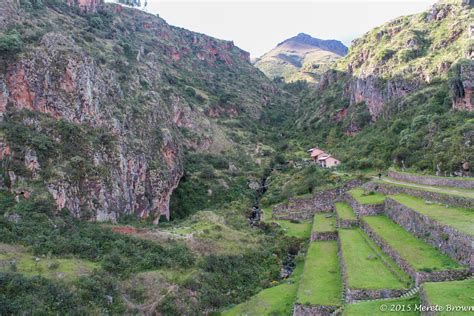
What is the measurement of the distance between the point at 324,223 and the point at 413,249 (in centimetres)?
1733

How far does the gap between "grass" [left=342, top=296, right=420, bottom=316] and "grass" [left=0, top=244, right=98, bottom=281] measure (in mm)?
17209

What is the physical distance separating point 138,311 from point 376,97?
63.9 metres

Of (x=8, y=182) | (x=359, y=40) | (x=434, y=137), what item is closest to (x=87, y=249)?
(x=8, y=182)

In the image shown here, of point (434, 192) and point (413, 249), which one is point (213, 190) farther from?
point (413, 249)

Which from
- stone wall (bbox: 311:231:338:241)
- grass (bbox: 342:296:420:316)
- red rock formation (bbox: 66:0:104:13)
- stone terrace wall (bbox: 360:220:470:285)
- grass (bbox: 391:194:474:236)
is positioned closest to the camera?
grass (bbox: 342:296:420:316)

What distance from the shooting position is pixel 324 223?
1593 inches

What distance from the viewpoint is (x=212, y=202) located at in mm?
A: 59875

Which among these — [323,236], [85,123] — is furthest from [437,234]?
[85,123]

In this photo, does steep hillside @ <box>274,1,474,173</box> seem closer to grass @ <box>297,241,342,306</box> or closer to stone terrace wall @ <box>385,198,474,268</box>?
stone terrace wall @ <box>385,198,474,268</box>

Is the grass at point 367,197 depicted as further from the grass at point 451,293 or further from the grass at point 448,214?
the grass at point 451,293

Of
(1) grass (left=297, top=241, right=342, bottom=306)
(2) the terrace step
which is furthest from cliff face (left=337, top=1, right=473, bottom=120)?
(1) grass (left=297, top=241, right=342, bottom=306)

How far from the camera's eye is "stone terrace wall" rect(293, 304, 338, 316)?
22500 millimetres

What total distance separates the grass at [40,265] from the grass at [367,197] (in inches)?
905

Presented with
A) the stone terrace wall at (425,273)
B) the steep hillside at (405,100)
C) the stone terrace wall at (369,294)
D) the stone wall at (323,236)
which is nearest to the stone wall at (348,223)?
the stone wall at (323,236)
